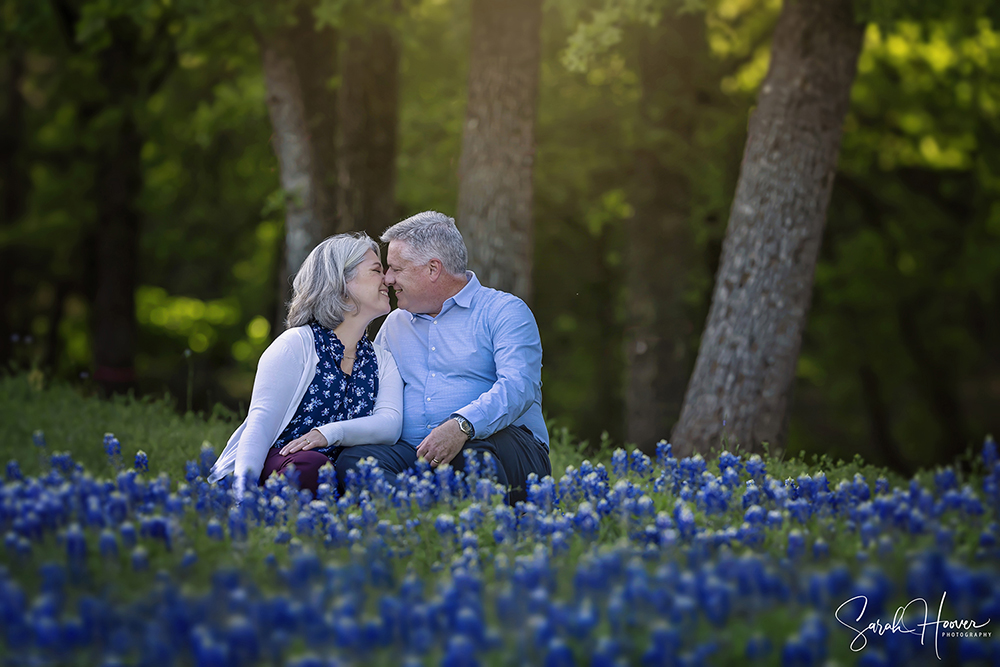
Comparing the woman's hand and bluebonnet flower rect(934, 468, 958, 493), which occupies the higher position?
bluebonnet flower rect(934, 468, 958, 493)

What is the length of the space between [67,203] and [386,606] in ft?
54.0

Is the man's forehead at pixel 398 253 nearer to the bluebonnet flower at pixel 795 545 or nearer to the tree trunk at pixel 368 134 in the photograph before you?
the bluebonnet flower at pixel 795 545

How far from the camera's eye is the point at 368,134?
367 inches

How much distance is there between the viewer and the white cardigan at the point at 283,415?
480cm

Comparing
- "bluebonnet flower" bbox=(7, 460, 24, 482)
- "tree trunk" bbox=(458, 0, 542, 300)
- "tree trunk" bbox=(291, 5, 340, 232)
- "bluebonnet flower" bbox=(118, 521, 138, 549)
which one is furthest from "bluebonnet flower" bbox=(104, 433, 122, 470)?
"tree trunk" bbox=(291, 5, 340, 232)

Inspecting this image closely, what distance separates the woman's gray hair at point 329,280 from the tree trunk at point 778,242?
3.20 metres

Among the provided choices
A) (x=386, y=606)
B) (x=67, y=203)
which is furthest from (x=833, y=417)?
(x=386, y=606)

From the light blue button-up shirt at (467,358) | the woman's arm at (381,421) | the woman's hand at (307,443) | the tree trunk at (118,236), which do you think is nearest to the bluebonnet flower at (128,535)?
the woman's hand at (307,443)

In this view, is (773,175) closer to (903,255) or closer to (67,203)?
(903,255)

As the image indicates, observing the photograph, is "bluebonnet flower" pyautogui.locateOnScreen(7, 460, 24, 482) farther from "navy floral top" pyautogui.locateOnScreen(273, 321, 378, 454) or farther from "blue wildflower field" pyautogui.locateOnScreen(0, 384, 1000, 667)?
"navy floral top" pyautogui.locateOnScreen(273, 321, 378, 454)

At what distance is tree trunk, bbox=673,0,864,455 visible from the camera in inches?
277

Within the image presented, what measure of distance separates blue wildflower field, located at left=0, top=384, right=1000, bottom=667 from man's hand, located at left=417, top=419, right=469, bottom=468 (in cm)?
40

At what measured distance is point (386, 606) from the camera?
2650 millimetres

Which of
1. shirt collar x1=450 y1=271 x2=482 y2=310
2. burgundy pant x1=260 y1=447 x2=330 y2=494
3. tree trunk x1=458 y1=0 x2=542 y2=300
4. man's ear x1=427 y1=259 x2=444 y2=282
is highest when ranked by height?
tree trunk x1=458 y1=0 x2=542 y2=300
